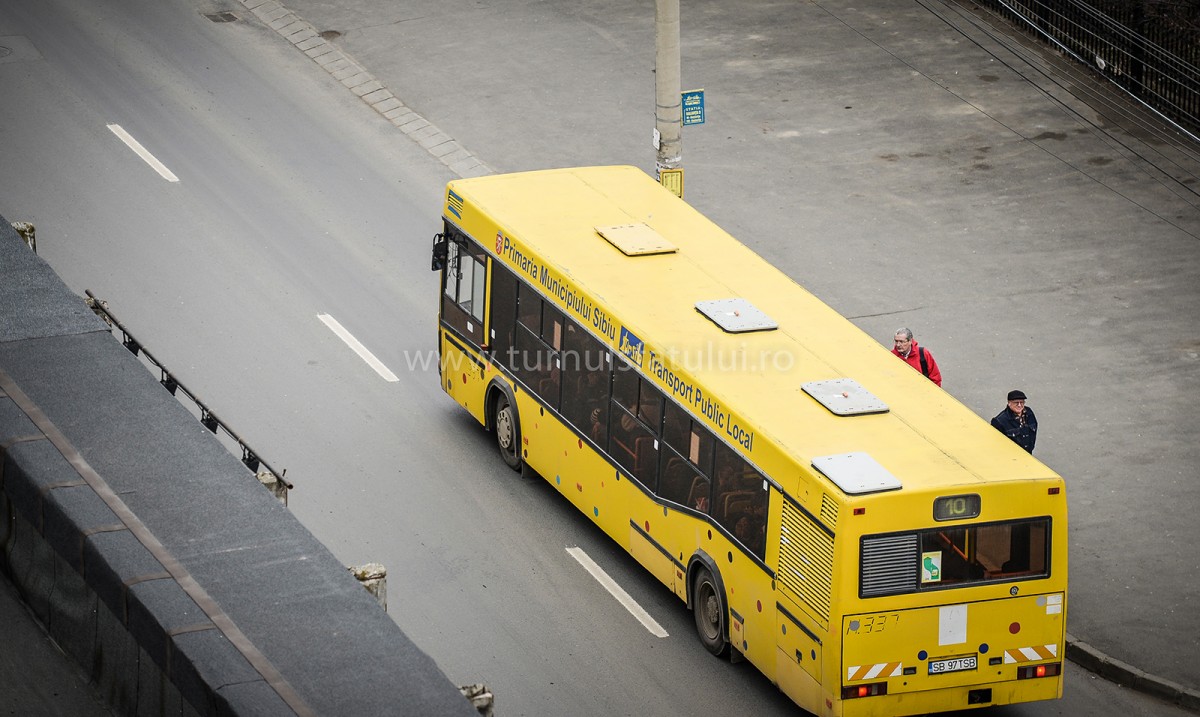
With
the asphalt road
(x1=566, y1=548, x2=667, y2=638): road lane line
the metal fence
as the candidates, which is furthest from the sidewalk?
(x1=566, y1=548, x2=667, y2=638): road lane line

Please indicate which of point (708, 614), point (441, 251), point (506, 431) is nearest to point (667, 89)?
point (441, 251)

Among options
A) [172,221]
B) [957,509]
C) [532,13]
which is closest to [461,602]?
[957,509]

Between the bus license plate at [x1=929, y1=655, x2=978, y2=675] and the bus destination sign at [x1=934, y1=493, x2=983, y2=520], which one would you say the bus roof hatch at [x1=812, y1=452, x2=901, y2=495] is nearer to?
the bus destination sign at [x1=934, y1=493, x2=983, y2=520]

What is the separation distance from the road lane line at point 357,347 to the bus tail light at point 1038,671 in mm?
9532

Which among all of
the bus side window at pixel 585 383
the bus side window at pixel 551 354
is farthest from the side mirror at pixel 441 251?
the bus side window at pixel 585 383

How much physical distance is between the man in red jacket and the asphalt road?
3.43 m

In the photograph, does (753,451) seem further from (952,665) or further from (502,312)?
(502,312)

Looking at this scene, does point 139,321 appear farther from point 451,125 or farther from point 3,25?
point 3,25

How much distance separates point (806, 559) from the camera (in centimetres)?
1543

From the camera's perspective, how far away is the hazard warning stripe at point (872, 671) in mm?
15211

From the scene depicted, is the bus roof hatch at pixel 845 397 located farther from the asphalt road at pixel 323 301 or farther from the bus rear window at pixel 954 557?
the asphalt road at pixel 323 301

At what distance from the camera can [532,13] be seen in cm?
3453

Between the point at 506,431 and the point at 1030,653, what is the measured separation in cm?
719

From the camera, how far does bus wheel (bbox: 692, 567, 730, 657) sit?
17.2 m
